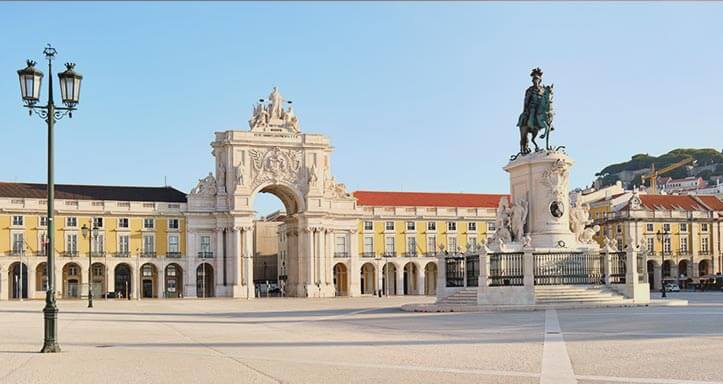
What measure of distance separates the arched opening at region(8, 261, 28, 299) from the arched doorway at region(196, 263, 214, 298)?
1637cm

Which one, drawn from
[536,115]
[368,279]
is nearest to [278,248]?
[368,279]

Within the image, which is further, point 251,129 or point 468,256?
point 251,129

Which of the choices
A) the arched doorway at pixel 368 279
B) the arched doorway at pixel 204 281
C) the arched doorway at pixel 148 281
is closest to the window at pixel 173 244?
the arched doorway at pixel 148 281

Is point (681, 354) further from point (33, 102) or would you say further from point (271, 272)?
point (271, 272)

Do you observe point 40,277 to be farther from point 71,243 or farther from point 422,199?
point 422,199

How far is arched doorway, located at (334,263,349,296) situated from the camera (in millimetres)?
97500

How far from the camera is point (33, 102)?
61.8 feet

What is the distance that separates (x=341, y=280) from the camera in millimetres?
99750

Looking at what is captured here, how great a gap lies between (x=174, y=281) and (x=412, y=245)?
83.5ft

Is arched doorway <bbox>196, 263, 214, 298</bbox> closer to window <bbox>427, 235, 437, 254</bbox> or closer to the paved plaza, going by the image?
window <bbox>427, 235, 437, 254</bbox>

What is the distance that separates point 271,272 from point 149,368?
347 ft

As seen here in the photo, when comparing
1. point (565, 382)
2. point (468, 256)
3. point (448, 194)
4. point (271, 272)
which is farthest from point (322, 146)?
point (565, 382)

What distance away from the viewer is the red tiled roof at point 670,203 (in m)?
105

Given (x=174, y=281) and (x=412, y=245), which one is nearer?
(x=174, y=281)
